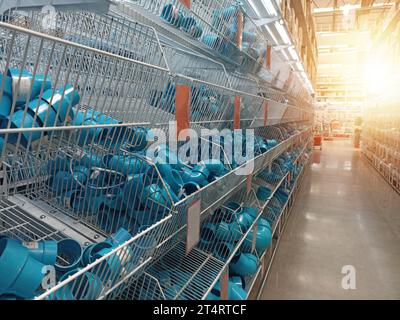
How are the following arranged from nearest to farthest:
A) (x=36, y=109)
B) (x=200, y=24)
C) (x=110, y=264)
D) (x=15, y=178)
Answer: (x=36, y=109), (x=110, y=264), (x=15, y=178), (x=200, y=24)

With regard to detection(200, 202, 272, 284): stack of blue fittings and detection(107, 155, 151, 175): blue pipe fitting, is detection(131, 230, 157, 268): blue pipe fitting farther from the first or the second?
detection(200, 202, 272, 284): stack of blue fittings

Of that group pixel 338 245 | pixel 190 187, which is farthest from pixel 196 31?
pixel 338 245

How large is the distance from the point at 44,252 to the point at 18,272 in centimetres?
18

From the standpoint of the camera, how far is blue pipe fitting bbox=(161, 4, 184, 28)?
1297 millimetres

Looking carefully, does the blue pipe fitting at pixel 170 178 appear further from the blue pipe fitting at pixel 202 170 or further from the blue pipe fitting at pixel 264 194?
the blue pipe fitting at pixel 264 194

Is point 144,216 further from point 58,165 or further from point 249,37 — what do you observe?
point 249,37

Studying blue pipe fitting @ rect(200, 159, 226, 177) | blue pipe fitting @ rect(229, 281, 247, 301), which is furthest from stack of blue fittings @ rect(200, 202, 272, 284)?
blue pipe fitting @ rect(200, 159, 226, 177)

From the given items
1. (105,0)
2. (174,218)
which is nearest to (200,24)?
(105,0)

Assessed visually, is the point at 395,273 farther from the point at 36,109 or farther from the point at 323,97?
the point at 323,97

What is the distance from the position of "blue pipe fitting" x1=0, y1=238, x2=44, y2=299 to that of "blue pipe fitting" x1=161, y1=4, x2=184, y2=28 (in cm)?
100

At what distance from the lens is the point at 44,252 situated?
854mm

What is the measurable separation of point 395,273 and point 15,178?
312 centimetres
